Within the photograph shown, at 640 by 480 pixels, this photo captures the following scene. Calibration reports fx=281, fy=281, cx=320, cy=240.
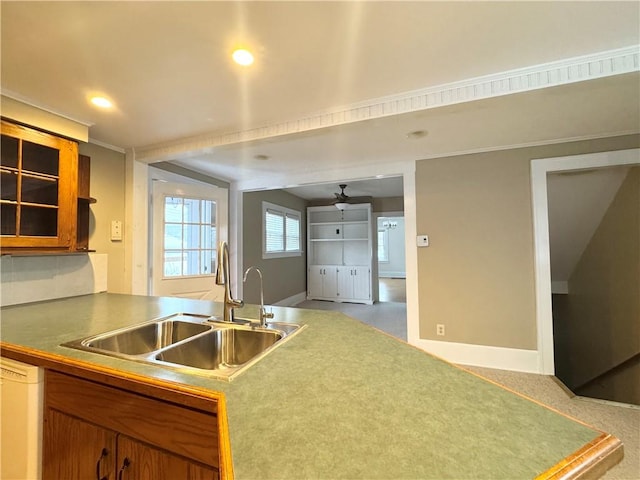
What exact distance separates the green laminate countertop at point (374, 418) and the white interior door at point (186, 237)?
191 centimetres

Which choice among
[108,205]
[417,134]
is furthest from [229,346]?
[417,134]

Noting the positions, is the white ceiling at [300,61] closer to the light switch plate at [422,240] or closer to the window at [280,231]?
the light switch plate at [422,240]

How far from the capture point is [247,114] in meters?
2.05

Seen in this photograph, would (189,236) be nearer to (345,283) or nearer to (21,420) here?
(21,420)

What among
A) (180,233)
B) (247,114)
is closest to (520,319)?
(247,114)

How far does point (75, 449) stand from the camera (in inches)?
39.5

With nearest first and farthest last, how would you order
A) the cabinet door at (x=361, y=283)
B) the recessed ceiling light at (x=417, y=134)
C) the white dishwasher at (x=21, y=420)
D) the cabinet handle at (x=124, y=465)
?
the cabinet handle at (x=124, y=465), the white dishwasher at (x=21, y=420), the recessed ceiling light at (x=417, y=134), the cabinet door at (x=361, y=283)

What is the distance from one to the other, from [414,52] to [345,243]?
194 inches

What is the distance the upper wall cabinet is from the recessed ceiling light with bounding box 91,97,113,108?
366mm

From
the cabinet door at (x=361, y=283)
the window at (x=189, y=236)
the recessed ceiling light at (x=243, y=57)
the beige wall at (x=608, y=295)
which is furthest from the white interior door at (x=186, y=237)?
the beige wall at (x=608, y=295)

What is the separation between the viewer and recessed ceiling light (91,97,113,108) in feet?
6.02

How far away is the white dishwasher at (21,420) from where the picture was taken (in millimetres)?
1096

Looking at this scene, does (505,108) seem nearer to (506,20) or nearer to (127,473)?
(506,20)

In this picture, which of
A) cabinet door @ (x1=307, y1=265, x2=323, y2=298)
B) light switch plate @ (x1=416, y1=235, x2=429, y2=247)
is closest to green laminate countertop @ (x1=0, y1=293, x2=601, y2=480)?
light switch plate @ (x1=416, y1=235, x2=429, y2=247)
